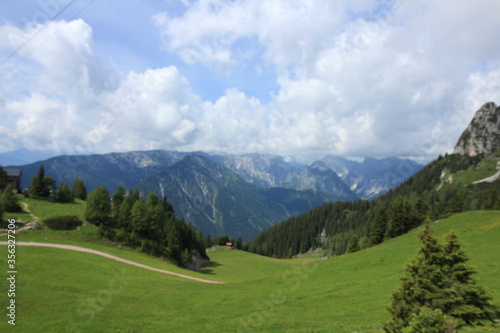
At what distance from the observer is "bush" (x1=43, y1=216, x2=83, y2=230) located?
2259 inches

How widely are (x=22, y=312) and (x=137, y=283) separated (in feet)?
51.2

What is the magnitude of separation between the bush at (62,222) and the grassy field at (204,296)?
15.4 metres

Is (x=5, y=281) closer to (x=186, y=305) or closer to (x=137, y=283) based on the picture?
(x=137, y=283)

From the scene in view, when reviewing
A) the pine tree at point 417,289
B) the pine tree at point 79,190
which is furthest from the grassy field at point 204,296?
the pine tree at point 79,190

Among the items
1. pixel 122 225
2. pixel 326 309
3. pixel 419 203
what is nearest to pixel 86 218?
pixel 122 225

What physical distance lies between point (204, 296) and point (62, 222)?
4260 centimetres

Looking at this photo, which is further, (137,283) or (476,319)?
(137,283)

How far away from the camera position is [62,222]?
193 feet

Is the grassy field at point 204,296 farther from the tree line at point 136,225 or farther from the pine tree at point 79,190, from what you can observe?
the pine tree at point 79,190

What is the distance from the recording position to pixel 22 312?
23.5 meters

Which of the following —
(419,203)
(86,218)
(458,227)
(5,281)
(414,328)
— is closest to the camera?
(414,328)

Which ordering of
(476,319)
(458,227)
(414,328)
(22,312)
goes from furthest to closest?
1. (458,227)
2. (22,312)
3. (476,319)
4. (414,328)

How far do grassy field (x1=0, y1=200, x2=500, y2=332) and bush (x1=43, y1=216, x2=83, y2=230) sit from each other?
15.4 meters

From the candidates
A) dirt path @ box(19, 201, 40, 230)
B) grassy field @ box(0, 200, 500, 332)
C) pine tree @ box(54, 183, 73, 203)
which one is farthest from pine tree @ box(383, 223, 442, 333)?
pine tree @ box(54, 183, 73, 203)
